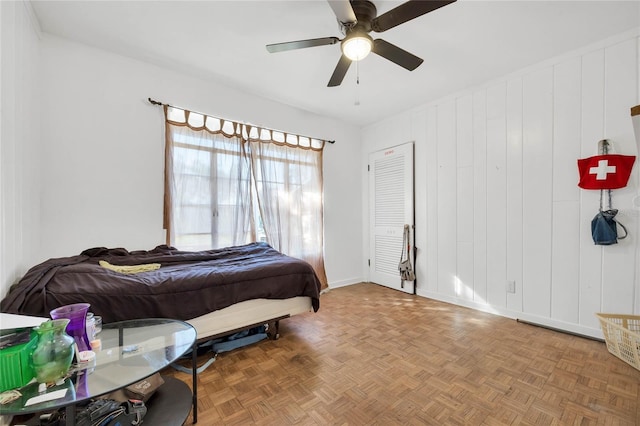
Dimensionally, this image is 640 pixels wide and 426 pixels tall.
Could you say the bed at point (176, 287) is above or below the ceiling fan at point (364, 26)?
below

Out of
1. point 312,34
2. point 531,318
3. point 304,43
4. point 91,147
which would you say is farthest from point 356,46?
point 531,318

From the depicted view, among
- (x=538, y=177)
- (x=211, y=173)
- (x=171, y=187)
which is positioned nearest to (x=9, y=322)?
(x=171, y=187)

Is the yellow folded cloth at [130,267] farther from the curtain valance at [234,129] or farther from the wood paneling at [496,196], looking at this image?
the wood paneling at [496,196]

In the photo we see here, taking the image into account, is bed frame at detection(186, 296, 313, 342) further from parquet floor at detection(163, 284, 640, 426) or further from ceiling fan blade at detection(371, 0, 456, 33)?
ceiling fan blade at detection(371, 0, 456, 33)

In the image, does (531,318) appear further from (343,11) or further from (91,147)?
(91,147)

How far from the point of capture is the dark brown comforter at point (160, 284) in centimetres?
150

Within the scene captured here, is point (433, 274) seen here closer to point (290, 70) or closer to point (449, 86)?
point (449, 86)

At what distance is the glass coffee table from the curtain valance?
7.07ft

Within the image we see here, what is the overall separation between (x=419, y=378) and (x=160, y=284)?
6.21ft

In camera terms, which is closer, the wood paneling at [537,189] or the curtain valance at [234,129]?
the wood paneling at [537,189]

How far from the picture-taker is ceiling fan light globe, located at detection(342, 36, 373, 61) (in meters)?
1.80

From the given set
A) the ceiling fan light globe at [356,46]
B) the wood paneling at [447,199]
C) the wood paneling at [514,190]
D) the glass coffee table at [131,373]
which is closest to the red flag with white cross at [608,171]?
the wood paneling at [514,190]

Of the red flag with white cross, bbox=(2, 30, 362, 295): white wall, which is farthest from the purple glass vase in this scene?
the red flag with white cross

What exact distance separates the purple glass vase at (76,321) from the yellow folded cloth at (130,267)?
31.1 inches
